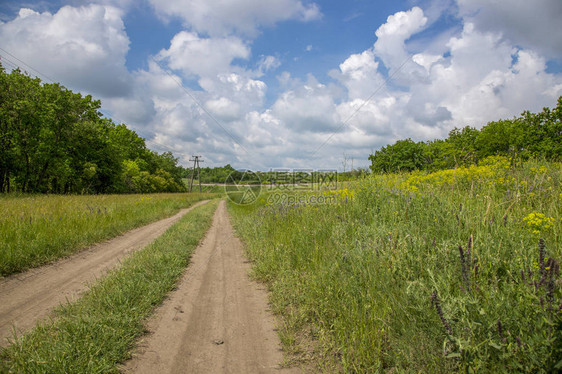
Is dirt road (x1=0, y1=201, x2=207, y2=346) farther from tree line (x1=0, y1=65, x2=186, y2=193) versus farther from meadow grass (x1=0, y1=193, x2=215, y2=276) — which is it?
tree line (x1=0, y1=65, x2=186, y2=193)

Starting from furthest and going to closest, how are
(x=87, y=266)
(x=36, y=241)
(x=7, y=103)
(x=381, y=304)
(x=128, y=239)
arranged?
(x=7, y=103) < (x=128, y=239) < (x=36, y=241) < (x=87, y=266) < (x=381, y=304)

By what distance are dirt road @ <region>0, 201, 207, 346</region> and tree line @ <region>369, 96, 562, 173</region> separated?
17294mm

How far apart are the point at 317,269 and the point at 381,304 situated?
139cm

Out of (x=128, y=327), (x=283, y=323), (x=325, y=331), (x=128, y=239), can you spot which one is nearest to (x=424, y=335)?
(x=325, y=331)

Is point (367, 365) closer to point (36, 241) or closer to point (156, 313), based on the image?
point (156, 313)

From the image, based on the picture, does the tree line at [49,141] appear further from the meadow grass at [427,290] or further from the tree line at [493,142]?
the tree line at [493,142]

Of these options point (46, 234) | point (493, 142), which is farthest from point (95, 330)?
point (493, 142)

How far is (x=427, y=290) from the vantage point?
2.57 metres

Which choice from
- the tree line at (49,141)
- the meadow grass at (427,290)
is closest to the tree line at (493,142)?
the meadow grass at (427,290)

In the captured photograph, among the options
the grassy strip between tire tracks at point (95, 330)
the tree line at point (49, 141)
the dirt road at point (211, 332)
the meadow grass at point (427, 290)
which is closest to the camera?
the meadow grass at point (427, 290)

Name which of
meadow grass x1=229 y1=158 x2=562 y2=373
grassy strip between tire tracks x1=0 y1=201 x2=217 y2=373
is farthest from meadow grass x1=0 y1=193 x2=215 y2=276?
meadow grass x1=229 y1=158 x2=562 y2=373

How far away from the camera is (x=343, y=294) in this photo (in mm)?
3391

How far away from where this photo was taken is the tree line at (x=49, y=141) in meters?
26.5

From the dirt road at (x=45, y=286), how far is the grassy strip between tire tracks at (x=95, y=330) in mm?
387
